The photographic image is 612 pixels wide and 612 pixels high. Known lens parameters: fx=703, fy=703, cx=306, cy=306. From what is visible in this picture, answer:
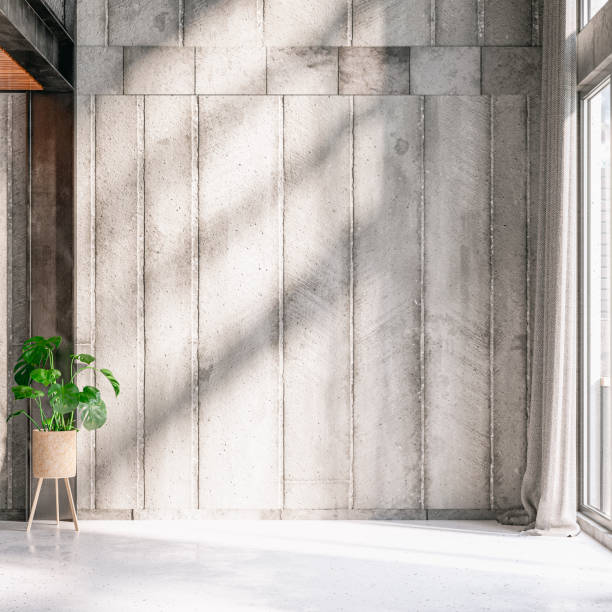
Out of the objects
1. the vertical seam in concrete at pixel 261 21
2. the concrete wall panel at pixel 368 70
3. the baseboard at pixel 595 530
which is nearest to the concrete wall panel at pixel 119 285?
the vertical seam in concrete at pixel 261 21

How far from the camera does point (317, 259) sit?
4613mm

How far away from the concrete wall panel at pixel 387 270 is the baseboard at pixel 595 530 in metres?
1.02

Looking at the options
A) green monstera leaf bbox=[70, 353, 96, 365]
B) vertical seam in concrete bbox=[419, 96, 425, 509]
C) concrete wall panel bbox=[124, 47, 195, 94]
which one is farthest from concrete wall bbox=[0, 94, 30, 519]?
vertical seam in concrete bbox=[419, 96, 425, 509]

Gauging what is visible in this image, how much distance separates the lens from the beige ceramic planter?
416 centimetres

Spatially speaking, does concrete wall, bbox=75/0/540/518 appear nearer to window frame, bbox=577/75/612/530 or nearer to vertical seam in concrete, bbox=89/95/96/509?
vertical seam in concrete, bbox=89/95/96/509

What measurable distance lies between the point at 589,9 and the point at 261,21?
80.5 inches

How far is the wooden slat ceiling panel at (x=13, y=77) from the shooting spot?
418 cm

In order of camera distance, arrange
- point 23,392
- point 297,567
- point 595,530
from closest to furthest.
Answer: point 297,567 → point 595,530 → point 23,392

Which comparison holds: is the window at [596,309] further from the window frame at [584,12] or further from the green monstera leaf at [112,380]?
the green monstera leaf at [112,380]

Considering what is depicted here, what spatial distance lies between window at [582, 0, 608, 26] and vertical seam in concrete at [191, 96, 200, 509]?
247 cm

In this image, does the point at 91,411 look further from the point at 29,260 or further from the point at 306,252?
the point at 306,252

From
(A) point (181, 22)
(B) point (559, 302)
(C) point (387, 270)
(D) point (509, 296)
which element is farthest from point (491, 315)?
(A) point (181, 22)

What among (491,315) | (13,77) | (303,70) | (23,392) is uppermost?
(303,70)

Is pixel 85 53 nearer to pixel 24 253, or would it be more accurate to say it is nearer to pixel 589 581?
pixel 24 253
